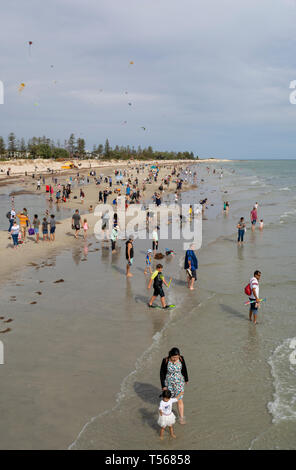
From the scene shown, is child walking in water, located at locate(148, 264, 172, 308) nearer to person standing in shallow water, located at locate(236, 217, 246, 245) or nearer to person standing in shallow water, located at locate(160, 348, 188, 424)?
person standing in shallow water, located at locate(160, 348, 188, 424)

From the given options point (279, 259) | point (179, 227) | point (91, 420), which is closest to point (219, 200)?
point (179, 227)

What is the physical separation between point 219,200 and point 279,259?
81.8 feet

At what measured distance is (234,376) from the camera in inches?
272

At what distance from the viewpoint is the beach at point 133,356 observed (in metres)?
5.48

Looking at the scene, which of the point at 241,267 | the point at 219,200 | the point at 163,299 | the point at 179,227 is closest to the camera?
the point at 163,299
